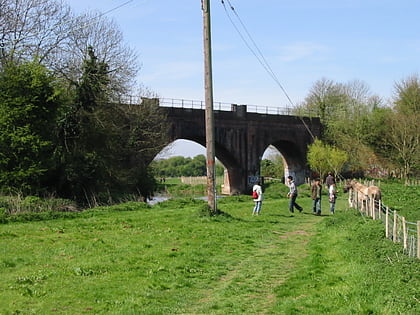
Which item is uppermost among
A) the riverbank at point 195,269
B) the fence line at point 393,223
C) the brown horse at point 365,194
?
the brown horse at point 365,194

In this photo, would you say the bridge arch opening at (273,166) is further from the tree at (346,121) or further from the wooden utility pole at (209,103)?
the wooden utility pole at (209,103)

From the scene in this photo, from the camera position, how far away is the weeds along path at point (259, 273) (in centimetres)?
809

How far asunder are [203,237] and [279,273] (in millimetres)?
4383

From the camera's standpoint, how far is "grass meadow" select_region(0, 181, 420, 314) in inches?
308

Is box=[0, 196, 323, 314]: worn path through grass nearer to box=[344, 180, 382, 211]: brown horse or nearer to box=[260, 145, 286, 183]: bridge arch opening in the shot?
box=[344, 180, 382, 211]: brown horse

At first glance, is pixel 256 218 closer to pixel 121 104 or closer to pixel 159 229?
pixel 159 229

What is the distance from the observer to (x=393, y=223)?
13.9 meters

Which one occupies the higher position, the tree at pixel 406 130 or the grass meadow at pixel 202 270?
the tree at pixel 406 130

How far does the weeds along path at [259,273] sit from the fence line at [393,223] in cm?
219

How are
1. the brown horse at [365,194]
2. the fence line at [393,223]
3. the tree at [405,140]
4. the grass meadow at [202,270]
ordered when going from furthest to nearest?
the tree at [405,140]
the brown horse at [365,194]
the fence line at [393,223]
the grass meadow at [202,270]

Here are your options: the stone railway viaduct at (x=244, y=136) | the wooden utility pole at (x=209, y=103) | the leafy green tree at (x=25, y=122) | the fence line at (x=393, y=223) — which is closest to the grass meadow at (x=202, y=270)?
the fence line at (x=393, y=223)

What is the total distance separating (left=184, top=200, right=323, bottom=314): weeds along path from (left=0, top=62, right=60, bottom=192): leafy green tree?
451 inches

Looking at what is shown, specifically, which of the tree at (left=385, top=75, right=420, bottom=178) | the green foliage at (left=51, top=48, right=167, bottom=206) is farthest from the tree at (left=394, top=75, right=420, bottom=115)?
the green foliage at (left=51, top=48, right=167, bottom=206)

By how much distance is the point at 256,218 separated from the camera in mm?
20391
